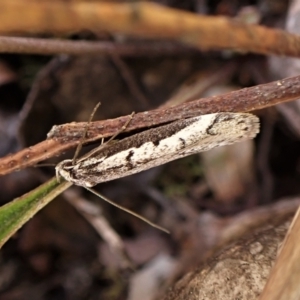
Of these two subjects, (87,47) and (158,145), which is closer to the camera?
(158,145)

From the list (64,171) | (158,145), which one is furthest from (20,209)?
(158,145)

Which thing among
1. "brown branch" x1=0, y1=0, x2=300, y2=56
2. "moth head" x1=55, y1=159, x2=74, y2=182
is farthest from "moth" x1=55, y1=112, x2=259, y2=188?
"brown branch" x1=0, y1=0, x2=300, y2=56

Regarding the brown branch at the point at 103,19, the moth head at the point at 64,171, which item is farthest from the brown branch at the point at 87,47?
the brown branch at the point at 103,19

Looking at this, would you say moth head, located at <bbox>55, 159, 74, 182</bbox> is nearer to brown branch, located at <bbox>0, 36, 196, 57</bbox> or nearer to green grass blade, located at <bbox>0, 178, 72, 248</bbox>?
green grass blade, located at <bbox>0, 178, 72, 248</bbox>

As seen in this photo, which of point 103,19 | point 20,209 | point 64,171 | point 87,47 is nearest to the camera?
point 103,19

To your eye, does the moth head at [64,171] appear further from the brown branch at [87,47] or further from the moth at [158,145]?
the brown branch at [87,47]

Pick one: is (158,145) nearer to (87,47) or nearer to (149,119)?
(149,119)

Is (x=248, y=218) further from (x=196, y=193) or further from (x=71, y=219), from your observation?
(x=71, y=219)
